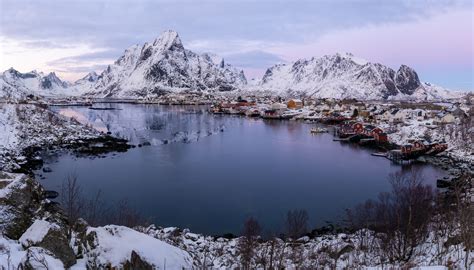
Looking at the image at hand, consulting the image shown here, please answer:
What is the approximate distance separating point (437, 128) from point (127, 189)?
2863cm

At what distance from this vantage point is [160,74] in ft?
533

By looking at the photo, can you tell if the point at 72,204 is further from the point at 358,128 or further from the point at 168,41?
the point at 168,41

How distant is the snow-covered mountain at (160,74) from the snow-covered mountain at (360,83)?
35.7 metres

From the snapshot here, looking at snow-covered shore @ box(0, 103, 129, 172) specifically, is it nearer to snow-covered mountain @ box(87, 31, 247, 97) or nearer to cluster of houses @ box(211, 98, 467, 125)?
cluster of houses @ box(211, 98, 467, 125)

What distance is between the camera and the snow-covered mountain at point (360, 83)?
15762 centimetres

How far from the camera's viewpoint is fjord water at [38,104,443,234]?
14148 millimetres

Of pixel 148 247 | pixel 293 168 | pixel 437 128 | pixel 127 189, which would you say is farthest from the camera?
pixel 437 128

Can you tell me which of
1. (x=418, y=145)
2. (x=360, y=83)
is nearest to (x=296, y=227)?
(x=418, y=145)

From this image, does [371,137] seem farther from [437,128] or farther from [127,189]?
[127,189]

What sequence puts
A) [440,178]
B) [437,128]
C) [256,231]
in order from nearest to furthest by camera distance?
[256,231] < [440,178] < [437,128]

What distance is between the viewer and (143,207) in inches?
575

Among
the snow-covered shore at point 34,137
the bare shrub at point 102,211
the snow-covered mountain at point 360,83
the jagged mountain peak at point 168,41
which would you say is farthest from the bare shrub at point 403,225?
the jagged mountain peak at point 168,41

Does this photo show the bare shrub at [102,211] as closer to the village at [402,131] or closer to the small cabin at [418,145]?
the village at [402,131]

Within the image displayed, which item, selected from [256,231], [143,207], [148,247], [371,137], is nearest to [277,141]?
[371,137]
